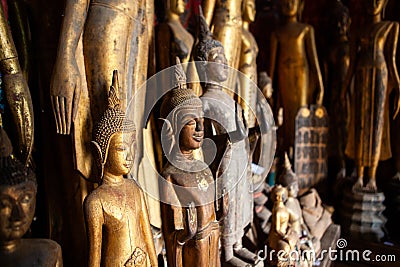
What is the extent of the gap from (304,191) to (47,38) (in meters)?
1.89

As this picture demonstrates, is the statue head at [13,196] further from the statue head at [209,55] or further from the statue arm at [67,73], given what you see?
the statue head at [209,55]

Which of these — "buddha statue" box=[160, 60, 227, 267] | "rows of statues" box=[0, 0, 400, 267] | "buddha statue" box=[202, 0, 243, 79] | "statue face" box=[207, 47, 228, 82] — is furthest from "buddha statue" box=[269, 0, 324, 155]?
"buddha statue" box=[160, 60, 227, 267]

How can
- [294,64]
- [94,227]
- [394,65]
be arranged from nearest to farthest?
[94,227], [394,65], [294,64]

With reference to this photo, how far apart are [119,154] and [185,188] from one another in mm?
233

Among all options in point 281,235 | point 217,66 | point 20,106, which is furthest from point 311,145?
point 20,106

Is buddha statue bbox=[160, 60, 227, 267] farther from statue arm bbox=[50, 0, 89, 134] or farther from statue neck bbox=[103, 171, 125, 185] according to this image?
statue arm bbox=[50, 0, 89, 134]

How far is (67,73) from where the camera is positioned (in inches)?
46.3

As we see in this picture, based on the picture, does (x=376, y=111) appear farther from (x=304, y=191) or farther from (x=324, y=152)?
(x=304, y=191)

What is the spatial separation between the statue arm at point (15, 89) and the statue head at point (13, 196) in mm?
317

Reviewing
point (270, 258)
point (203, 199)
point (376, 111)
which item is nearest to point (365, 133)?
point (376, 111)

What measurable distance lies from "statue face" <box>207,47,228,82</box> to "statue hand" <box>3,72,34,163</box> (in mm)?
642

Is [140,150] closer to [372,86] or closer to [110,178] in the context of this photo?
[110,178]

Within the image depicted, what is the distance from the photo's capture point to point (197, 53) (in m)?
A: 1.52

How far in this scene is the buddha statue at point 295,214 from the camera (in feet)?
6.03
